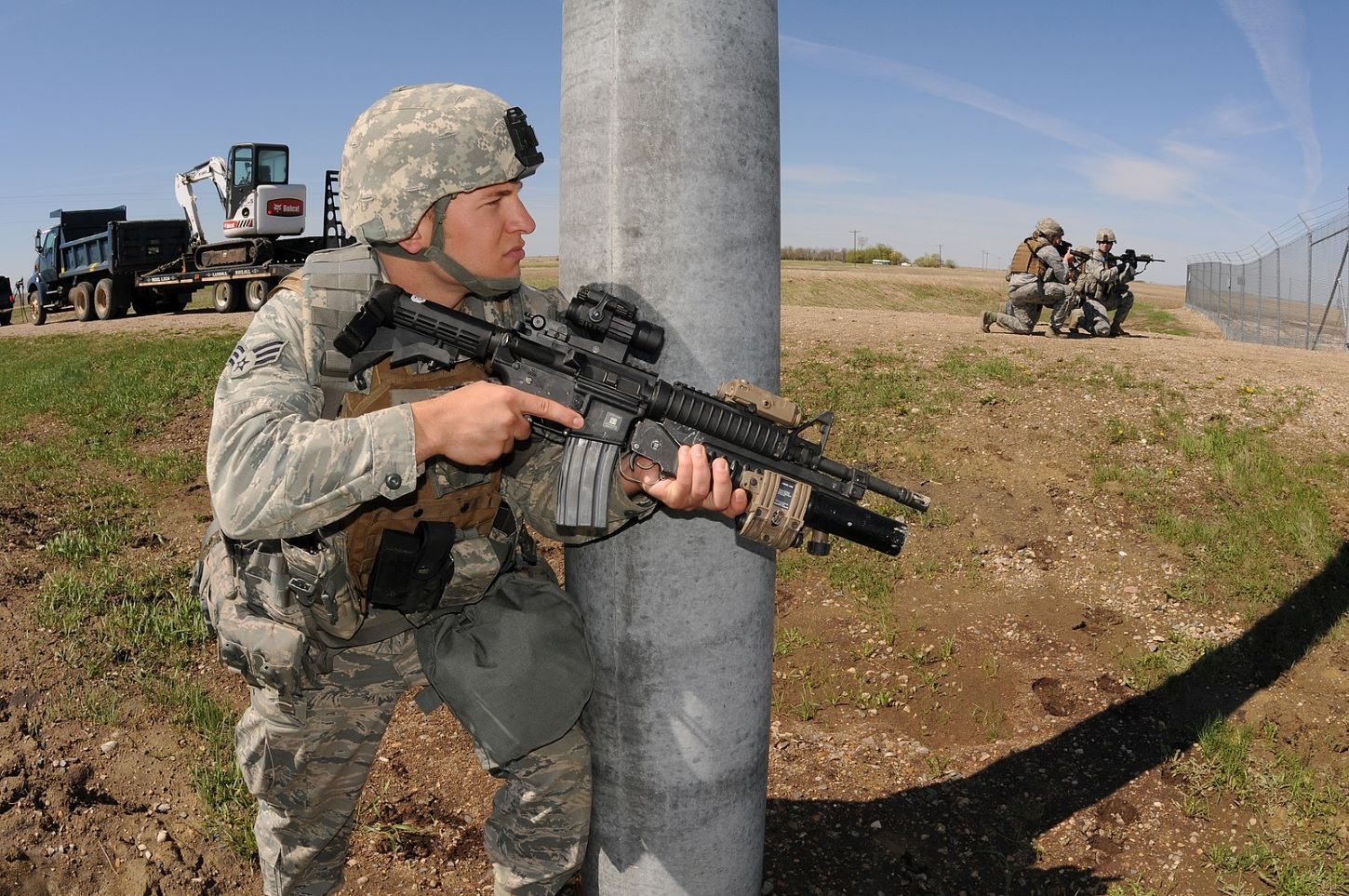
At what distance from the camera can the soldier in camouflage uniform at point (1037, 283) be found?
1335 cm

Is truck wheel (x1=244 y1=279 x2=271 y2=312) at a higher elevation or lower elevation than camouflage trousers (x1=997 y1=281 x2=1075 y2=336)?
higher

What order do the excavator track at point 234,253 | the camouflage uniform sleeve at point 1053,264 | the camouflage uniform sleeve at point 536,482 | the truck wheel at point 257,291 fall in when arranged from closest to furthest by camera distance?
the camouflage uniform sleeve at point 536,482 → the camouflage uniform sleeve at point 1053,264 → the truck wheel at point 257,291 → the excavator track at point 234,253

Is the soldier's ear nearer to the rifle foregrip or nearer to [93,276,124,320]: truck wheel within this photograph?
the rifle foregrip

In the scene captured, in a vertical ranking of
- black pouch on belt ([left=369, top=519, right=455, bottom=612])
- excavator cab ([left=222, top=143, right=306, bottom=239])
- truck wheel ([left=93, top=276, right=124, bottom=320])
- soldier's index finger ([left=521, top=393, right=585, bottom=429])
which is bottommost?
black pouch on belt ([left=369, top=519, right=455, bottom=612])

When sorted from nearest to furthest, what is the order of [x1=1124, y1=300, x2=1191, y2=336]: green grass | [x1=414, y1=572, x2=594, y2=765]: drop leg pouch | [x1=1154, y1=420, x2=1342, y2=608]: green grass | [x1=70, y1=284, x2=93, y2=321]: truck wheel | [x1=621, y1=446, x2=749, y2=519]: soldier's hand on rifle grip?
[x1=621, y1=446, x2=749, y2=519]: soldier's hand on rifle grip < [x1=414, y1=572, x2=594, y2=765]: drop leg pouch < [x1=1154, y1=420, x2=1342, y2=608]: green grass < [x1=70, y1=284, x2=93, y2=321]: truck wheel < [x1=1124, y1=300, x2=1191, y2=336]: green grass

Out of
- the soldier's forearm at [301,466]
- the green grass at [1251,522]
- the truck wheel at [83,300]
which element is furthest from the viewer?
the truck wheel at [83,300]

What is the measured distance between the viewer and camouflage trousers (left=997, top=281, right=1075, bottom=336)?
1335 centimetres

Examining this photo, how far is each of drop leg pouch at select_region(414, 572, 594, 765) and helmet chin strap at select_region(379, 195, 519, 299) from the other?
0.93m

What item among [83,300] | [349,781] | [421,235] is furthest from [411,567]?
[83,300]

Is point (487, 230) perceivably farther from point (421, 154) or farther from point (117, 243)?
point (117, 243)

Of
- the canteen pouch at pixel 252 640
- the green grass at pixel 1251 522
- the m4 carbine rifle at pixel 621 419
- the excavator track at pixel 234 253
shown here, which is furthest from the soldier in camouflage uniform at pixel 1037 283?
the excavator track at pixel 234 253

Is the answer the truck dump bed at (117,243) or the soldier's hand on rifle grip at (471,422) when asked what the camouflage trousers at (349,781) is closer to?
the soldier's hand on rifle grip at (471,422)

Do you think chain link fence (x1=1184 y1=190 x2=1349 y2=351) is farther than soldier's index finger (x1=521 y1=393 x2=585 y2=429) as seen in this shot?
Yes

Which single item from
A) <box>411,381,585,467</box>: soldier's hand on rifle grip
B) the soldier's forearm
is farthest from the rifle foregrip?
the soldier's forearm
